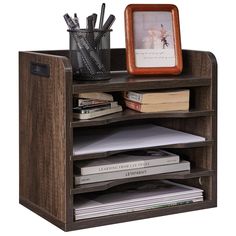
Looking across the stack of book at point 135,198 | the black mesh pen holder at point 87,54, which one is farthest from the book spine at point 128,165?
the black mesh pen holder at point 87,54

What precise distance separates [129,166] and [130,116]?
0.21 metres

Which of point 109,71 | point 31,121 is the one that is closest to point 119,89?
point 109,71

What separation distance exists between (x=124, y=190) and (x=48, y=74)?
2.14 ft

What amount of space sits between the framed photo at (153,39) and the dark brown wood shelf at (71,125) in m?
0.06

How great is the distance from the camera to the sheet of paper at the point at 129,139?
3580 mm

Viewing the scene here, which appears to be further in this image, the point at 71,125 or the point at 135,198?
the point at 135,198

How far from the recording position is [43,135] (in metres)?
3.57

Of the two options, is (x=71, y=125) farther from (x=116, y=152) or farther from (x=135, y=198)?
(x=135, y=198)

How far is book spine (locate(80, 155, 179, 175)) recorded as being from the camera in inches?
139

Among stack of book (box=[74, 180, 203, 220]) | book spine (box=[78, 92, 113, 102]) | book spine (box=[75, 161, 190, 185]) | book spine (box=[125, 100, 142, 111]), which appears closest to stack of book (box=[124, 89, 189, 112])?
book spine (box=[125, 100, 142, 111])

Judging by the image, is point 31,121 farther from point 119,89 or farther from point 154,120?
point 154,120

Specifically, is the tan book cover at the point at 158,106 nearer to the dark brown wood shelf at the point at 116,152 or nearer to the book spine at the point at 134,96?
the book spine at the point at 134,96

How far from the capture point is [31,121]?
3.67 m

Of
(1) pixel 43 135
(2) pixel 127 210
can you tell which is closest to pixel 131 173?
(2) pixel 127 210
